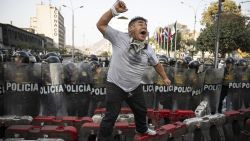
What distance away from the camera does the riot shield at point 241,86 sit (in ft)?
31.8

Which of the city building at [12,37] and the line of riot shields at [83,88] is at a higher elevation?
the city building at [12,37]

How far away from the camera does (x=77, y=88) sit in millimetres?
7969

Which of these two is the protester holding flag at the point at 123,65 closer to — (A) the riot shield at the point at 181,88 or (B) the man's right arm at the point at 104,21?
(B) the man's right arm at the point at 104,21

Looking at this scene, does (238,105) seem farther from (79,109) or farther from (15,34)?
(15,34)

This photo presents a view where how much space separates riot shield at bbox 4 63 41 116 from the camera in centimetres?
727

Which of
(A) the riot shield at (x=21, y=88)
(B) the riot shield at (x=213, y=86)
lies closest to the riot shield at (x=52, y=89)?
(A) the riot shield at (x=21, y=88)

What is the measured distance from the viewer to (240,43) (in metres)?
46.4

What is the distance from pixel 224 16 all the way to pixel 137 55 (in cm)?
5056

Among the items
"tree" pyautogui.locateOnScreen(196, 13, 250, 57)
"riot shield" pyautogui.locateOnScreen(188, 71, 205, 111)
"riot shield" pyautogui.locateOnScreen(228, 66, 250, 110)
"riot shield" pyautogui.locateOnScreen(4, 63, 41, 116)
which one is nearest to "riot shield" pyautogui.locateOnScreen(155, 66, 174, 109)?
"riot shield" pyautogui.locateOnScreen(188, 71, 205, 111)

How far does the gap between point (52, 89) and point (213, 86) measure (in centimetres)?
478

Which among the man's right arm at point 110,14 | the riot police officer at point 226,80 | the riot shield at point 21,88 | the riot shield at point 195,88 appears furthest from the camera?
the riot police officer at point 226,80

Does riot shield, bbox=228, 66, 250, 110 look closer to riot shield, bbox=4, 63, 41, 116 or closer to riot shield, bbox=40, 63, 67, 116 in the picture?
riot shield, bbox=40, 63, 67, 116

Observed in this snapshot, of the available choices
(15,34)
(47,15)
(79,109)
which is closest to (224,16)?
(79,109)

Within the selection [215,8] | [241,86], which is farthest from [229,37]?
[241,86]
